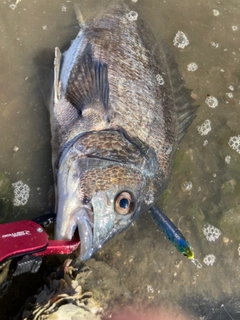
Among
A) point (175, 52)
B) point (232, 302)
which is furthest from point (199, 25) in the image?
point (232, 302)

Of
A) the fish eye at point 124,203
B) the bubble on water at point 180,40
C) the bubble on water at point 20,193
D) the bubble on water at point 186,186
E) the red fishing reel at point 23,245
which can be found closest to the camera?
the red fishing reel at point 23,245

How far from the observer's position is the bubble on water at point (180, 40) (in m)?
4.79

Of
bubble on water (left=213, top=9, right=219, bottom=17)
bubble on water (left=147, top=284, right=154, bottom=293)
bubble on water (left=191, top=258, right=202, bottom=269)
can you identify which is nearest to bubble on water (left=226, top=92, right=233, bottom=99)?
bubble on water (left=213, top=9, right=219, bottom=17)

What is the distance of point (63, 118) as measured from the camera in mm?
3584

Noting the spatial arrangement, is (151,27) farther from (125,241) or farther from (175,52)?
(125,241)

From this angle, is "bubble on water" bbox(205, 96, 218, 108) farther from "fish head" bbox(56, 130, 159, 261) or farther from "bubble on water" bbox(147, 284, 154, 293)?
"bubble on water" bbox(147, 284, 154, 293)

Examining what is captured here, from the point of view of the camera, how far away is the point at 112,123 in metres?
3.44

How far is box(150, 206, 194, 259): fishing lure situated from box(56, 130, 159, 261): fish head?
136mm

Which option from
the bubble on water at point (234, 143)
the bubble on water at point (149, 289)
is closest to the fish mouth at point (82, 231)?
the bubble on water at point (149, 289)

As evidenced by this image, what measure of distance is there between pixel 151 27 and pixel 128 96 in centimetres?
143

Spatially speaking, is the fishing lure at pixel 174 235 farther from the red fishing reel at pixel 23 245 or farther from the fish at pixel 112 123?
the red fishing reel at pixel 23 245

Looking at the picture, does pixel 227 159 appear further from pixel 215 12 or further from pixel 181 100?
pixel 215 12

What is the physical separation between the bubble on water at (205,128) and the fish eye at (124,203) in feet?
5.43

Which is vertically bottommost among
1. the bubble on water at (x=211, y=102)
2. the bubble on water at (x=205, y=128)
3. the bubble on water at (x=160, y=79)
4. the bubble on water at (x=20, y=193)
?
the bubble on water at (x=205, y=128)
